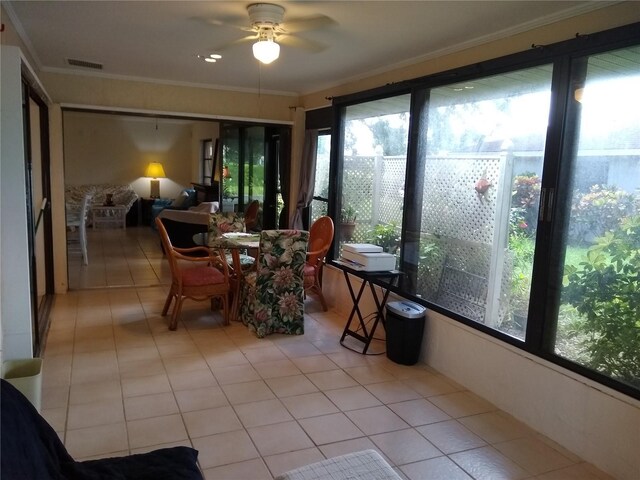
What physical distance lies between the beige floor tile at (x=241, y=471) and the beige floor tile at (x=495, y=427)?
1232 millimetres

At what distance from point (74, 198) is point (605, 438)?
9.83 meters

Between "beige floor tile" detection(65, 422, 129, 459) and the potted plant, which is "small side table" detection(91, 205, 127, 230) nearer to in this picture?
the potted plant

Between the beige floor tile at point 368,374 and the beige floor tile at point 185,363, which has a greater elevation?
the beige floor tile at point 185,363

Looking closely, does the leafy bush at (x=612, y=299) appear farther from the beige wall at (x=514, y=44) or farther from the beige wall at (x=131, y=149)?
the beige wall at (x=131, y=149)

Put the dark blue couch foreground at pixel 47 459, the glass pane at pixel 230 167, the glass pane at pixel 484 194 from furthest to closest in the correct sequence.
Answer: the glass pane at pixel 230 167, the glass pane at pixel 484 194, the dark blue couch foreground at pixel 47 459

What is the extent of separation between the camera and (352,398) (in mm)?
3041

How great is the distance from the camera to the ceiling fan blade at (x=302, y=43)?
3.41 meters

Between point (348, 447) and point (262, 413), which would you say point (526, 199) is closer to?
point (348, 447)

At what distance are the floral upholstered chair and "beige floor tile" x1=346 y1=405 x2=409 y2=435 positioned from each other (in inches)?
55.2

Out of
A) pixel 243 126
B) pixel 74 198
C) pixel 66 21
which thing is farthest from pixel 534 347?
pixel 74 198

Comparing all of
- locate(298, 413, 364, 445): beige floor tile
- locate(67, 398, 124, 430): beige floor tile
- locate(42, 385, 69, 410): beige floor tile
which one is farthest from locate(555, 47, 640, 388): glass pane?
locate(42, 385, 69, 410): beige floor tile

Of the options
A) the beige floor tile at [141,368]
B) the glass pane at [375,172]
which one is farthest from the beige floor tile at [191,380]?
the glass pane at [375,172]

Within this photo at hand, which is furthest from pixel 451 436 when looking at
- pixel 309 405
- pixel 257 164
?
pixel 257 164

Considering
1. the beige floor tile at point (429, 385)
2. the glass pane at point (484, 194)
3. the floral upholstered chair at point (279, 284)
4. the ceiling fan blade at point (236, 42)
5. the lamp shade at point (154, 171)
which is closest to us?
the glass pane at point (484, 194)
